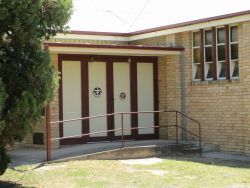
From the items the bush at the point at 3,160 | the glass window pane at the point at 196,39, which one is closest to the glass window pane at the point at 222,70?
the glass window pane at the point at 196,39

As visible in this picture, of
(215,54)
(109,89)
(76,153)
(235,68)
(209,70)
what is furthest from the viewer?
(109,89)

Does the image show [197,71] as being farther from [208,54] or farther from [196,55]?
[208,54]

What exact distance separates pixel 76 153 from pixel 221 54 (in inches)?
193

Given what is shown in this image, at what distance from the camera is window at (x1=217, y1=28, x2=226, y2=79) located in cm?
1517

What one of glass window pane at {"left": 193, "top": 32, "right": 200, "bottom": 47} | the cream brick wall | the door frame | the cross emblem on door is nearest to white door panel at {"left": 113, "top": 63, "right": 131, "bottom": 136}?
the door frame

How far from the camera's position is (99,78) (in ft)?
52.6

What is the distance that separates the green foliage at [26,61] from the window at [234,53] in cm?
607

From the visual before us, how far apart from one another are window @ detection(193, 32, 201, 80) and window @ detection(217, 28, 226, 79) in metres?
0.76

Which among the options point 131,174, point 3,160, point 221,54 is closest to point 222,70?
point 221,54

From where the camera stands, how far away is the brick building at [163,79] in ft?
48.2

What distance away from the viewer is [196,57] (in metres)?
16.1

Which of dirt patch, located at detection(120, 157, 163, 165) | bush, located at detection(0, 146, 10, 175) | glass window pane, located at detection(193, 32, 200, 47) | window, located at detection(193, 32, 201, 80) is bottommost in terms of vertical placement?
dirt patch, located at detection(120, 157, 163, 165)

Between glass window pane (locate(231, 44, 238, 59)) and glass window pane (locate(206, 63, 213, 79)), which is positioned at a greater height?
glass window pane (locate(231, 44, 238, 59))

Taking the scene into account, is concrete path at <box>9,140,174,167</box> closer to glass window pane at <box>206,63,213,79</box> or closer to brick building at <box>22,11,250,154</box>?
brick building at <box>22,11,250,154</box>
